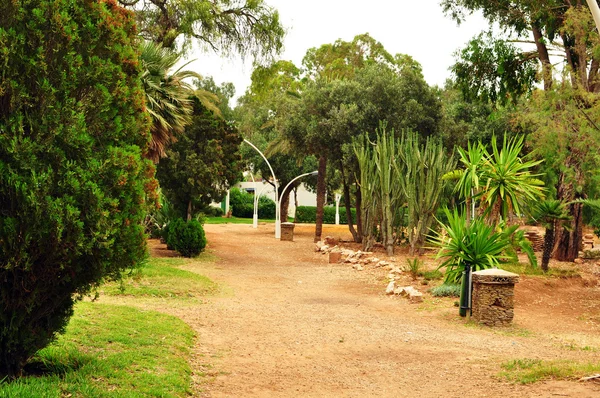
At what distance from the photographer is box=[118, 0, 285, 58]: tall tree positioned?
2439cm

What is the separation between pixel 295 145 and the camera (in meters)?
31.6

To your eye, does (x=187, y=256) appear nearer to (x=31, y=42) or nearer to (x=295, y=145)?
(x=295, y=145)

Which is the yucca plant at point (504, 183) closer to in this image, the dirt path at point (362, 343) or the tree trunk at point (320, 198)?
the dirt path at point (362, 343)

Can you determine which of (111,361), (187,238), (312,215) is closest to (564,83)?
(187,238)

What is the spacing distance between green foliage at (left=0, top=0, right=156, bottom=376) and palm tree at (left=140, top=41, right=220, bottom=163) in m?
11.9

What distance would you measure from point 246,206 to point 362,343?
44.8m

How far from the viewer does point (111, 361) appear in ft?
22.9

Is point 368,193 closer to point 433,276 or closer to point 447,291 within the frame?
point 433,276

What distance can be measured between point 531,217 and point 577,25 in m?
5.61

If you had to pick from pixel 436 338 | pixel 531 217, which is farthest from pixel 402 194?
pixel 436 338

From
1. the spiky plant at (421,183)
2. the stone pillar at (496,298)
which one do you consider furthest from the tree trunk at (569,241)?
the stone pillar at (496,298)

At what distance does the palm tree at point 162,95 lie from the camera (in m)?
18.9

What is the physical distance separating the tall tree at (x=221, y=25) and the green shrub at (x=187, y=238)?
21.5 feet

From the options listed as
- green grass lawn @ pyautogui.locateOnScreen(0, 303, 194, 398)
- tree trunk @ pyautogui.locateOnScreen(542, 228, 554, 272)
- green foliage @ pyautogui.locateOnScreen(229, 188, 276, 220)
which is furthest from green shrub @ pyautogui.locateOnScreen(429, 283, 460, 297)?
green foliage @ pyautogui.locateOnScreen(229, 188, 276, 220)
